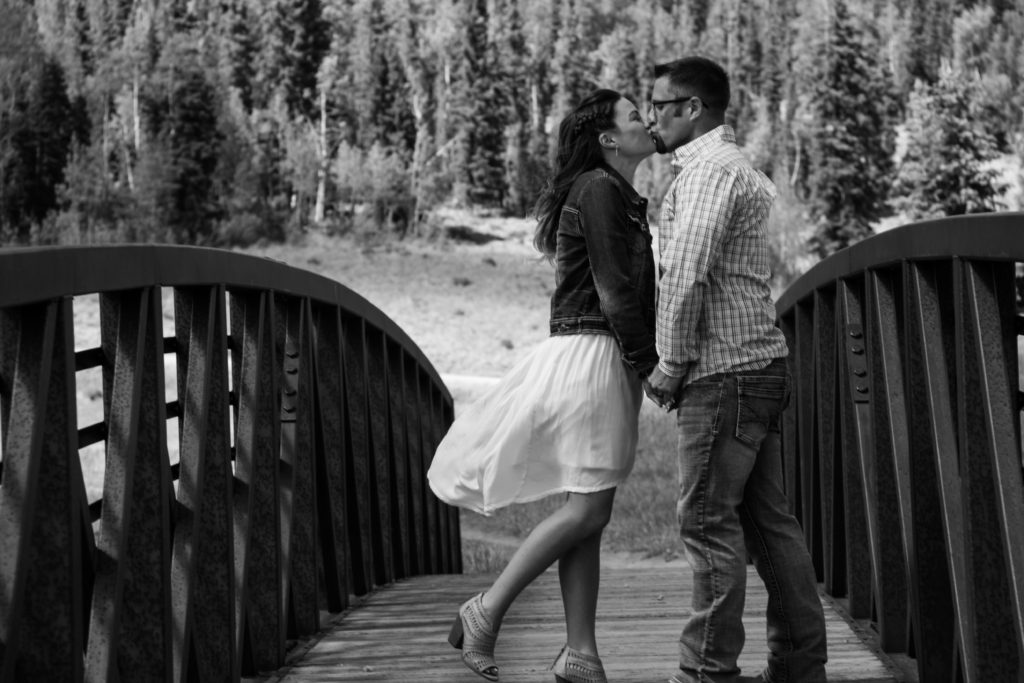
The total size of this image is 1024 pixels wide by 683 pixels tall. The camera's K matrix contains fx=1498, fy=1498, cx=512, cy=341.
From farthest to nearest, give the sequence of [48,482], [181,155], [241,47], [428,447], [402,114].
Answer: [241,47] < [402,114] < [181,155] < [428,447] < [48,482]

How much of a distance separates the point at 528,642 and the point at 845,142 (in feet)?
187

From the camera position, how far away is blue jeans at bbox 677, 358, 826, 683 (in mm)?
3361

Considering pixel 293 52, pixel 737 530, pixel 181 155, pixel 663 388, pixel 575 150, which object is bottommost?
pixel 737 530

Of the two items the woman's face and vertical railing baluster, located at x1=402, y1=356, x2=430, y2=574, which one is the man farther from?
vertical railing baluster, located at x1=402, y1=356, x2=430, y2=574

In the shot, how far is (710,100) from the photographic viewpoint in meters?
3.41

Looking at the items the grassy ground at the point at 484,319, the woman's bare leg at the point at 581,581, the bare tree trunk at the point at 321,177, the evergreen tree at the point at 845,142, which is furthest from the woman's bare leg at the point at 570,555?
the bare tree trunk at the point at 321,177

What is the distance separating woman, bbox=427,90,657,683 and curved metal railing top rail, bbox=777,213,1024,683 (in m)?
0.65

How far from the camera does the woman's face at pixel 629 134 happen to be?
3600mm

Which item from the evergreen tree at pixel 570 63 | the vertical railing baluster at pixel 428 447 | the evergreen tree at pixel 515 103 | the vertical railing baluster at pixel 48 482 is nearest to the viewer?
the vertical railing baluster at pixel 48 482

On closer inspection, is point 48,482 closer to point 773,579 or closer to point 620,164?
point 620,164

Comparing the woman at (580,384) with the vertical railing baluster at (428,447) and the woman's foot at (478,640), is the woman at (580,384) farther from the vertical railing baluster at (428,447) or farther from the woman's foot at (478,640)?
the vertical railing baluster at (428,447)

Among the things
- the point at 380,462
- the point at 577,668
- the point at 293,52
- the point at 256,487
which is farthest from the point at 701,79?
the point at 293,52

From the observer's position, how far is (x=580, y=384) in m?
3.55

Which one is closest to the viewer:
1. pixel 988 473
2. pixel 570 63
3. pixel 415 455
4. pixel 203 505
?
pixel 988 473
